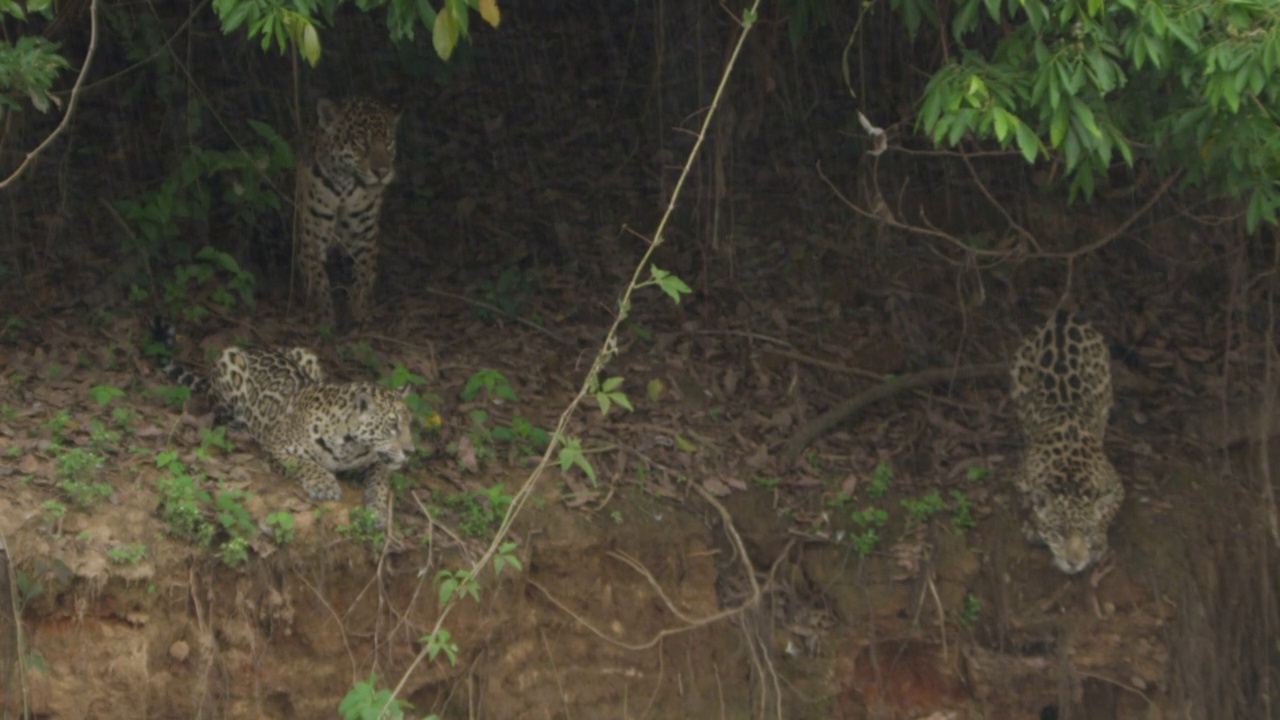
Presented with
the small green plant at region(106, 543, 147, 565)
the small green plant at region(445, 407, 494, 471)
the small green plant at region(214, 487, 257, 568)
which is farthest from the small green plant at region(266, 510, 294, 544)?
the small green plant at region(445, 407, 494, 471)

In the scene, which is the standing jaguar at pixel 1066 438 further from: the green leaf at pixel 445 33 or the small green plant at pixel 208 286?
the green leaf at pixel 445 33

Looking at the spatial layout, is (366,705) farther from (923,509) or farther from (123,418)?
(923,509)

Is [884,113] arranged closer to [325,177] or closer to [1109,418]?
[1109,418]

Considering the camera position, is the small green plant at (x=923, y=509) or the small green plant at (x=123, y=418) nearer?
the small green plant at (x=123, y=418)

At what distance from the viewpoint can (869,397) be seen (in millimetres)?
10047

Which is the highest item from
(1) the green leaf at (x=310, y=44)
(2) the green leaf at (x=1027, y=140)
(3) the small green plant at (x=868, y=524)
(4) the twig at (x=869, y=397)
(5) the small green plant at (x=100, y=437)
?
(1) the green leaf at (x=310, y=44)

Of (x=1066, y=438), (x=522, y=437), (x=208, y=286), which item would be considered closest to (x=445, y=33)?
(x=522, y=437)

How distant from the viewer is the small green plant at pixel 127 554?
729cm

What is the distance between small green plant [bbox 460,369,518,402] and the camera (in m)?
9.16

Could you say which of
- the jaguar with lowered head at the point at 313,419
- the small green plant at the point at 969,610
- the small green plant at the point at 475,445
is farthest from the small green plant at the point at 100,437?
the small green plant at the point at 969,610

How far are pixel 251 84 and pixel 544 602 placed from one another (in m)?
4.81

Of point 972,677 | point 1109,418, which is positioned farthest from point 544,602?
point 1109,418

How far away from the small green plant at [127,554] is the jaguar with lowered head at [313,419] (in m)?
0.97

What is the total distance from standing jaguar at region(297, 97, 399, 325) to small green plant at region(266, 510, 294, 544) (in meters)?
2.64
